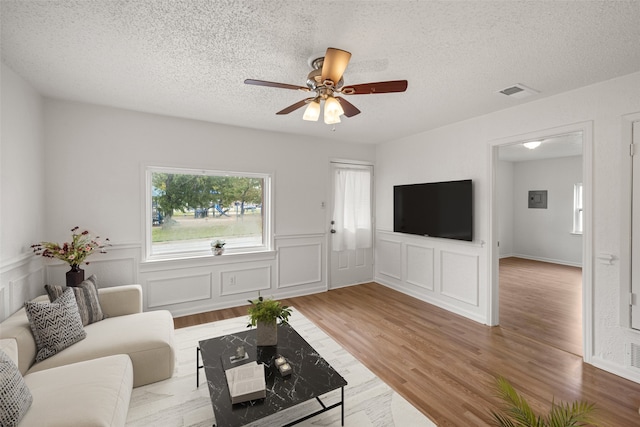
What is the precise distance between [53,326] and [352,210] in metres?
4.12

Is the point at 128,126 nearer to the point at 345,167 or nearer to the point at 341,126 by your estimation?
the point at 341,126

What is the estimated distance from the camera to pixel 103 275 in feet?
11.1

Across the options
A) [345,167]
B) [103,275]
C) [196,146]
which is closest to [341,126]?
[345,167]

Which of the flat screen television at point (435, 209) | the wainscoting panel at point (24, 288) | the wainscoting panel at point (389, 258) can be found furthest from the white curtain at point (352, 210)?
the wainscoting panel at point (24, 288)

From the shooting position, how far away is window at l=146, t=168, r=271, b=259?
151 inches

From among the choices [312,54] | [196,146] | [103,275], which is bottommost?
[103,275]

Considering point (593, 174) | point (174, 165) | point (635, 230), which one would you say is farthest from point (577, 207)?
point (174, 165)

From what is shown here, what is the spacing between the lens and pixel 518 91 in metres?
2.81

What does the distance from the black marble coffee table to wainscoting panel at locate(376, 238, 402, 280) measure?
293cm

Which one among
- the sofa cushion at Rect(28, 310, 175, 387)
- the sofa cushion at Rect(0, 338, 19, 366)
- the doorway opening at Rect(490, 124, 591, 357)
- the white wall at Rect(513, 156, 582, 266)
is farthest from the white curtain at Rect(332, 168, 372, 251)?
the white wall at Rect(513, 156, 582, 266)

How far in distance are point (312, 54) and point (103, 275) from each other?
3.36 meters

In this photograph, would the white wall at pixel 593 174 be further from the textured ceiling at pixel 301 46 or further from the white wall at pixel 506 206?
the white wall at pixel 506 206

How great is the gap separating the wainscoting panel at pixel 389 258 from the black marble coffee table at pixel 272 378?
293 cm

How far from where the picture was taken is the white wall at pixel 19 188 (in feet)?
7.59
